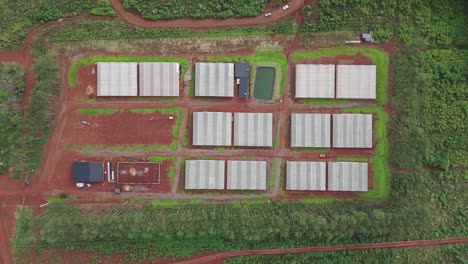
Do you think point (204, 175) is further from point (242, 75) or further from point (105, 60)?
point (105, 60)

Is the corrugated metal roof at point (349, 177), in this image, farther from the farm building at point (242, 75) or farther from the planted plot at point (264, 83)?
the farm building at point (242, 75)

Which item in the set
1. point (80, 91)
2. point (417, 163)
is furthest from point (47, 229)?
point (417, 163)

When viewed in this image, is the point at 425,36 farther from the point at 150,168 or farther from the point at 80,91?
the point at 80,91

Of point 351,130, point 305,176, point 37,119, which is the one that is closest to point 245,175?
point 305,176

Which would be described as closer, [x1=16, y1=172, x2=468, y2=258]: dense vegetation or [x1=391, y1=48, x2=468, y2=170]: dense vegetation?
[x1=16, y1=172, x2=468, y2=258]: dense vegetation

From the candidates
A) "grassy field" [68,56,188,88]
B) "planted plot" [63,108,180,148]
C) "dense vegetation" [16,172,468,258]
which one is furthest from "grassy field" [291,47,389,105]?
"planted plot" [63,108,180,148]

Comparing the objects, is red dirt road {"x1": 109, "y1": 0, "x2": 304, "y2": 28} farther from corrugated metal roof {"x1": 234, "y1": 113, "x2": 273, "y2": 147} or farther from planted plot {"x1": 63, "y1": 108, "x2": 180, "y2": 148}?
corrugated metal roof {"x1": 234, "y1": 113, "x2": 273, "y2": 147}

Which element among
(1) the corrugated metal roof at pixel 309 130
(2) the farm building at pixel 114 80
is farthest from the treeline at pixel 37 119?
(1) the corrugated metal roof at pixel 309 130
